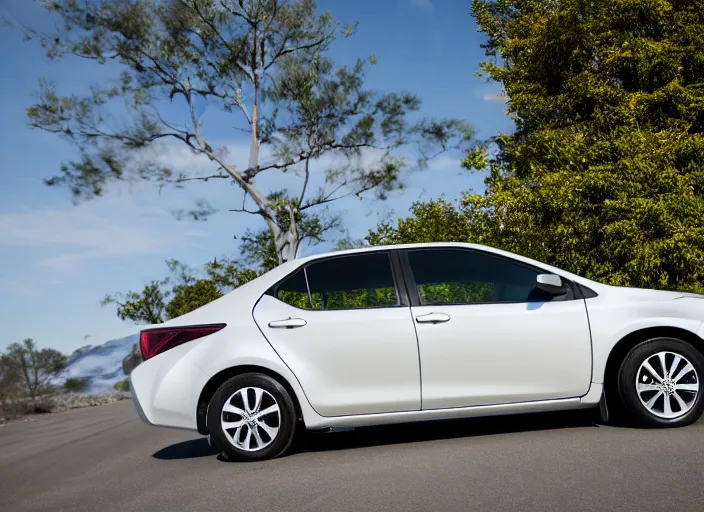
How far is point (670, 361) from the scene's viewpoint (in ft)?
20.9

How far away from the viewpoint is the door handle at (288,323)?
6211 millimetres

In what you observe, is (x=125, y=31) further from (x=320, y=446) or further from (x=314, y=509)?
(x=314, y=509)

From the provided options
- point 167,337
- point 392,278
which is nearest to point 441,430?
point 392,278

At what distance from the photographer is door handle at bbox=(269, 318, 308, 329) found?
6211 millimetres

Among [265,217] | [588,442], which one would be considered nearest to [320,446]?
[588,442]

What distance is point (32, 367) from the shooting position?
672 inches

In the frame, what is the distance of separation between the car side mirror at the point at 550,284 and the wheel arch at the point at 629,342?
0.67m

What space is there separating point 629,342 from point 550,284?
884 millimetres

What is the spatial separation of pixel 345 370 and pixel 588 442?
6.11 feet

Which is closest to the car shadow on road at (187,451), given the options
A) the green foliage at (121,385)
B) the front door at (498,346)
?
the front door at (498,346)

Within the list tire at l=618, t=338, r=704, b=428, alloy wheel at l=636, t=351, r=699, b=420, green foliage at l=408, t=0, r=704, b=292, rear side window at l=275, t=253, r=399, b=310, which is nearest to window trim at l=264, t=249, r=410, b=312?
rear side window at l=275, t=253, r=399, b=310

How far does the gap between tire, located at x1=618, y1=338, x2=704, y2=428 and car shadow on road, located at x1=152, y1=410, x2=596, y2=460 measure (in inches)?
22.5

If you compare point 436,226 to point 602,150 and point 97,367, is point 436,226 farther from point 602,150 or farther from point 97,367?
point 97,367

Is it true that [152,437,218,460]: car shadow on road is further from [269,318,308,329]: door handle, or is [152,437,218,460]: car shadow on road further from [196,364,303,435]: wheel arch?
[269,318,308,329]: door handle
